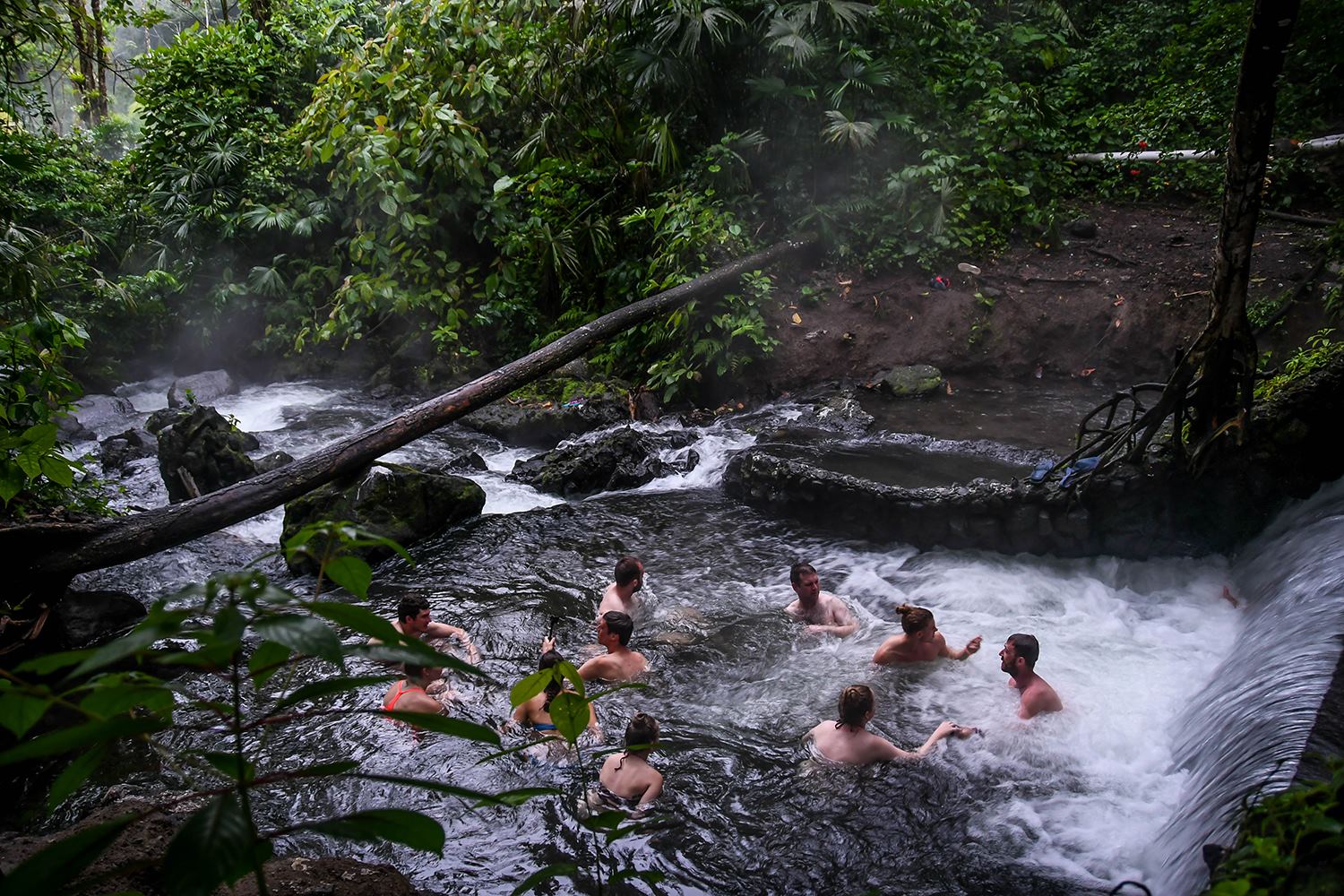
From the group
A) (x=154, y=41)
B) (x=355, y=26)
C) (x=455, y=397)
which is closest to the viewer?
(x=455, y=397)

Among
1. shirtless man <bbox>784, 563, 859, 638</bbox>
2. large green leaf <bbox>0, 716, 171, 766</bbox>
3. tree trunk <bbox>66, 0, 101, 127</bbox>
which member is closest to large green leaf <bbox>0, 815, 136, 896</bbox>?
large green leaf <bbox>0, 716, 171, 766</bbox>

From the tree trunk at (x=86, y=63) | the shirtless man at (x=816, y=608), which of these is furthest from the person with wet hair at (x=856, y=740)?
the tree trunk at (x=86, y=63)

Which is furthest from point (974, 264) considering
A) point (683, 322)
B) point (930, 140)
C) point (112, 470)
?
point (112, 470)

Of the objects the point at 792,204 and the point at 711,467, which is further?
the point at 792,204

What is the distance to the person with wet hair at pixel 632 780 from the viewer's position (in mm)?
4223

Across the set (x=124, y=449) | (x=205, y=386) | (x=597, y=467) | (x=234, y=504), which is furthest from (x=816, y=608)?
(x=205, y=386)

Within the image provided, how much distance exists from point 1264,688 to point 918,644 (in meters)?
1.83

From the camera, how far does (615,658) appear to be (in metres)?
5.26

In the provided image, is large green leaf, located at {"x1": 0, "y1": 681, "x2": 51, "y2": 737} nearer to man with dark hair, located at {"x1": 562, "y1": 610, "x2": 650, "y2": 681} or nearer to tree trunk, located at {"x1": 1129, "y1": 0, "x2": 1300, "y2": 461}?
man with dark hair, located at {"x1": 562, "y1": 610, "x2": 650, "y2": 681}

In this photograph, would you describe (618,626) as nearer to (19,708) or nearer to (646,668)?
(646,668)

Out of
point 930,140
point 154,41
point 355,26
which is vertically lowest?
point 930,140

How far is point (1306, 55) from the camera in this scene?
6.11 meters

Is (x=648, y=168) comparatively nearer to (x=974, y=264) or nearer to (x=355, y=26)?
(x=974, y=264)

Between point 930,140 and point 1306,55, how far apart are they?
4.99 metres
